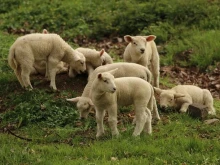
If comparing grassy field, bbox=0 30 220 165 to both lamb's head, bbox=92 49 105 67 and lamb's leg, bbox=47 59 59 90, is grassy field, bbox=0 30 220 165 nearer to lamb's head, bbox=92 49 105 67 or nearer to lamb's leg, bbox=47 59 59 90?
lamb's leg, bbox=47 59 59 90

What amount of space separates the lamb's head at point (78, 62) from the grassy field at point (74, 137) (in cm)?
41

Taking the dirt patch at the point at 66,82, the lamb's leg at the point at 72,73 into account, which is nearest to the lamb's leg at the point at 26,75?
the dirt patch at the point at 66,82

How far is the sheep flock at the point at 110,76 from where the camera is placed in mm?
8547

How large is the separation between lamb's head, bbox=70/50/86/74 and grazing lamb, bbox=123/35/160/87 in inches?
38.1

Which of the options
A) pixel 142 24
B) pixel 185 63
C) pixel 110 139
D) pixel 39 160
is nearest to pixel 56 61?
pixel 110 139

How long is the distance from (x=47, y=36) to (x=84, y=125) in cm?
256

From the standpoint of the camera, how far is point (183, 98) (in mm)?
10547

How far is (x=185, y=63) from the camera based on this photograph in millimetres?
15828

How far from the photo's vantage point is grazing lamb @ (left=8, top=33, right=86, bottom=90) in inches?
418

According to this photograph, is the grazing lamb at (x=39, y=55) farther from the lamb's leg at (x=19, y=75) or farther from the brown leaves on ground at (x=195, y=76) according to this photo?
the brown leaves on ground at (x=195, y=76)

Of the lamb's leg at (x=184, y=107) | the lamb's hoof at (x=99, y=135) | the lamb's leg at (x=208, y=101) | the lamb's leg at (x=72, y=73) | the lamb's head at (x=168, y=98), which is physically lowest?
the lamb's leg at (x=208, y=101)

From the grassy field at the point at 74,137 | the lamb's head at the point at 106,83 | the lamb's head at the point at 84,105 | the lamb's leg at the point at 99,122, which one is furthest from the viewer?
the lamb's head at the point at 84,105

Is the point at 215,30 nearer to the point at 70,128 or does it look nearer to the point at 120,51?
the point at 120,51

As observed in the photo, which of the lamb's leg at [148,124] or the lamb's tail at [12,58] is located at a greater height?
the lamb's tail at [12,58]
